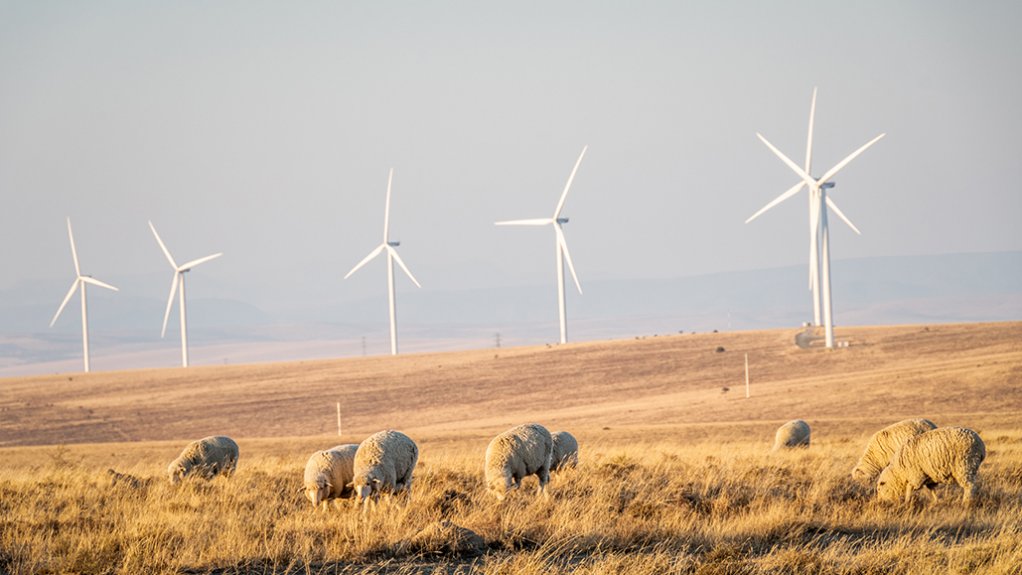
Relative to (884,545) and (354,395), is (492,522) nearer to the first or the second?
(884,545)

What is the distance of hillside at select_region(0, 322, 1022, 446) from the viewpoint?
5419cm

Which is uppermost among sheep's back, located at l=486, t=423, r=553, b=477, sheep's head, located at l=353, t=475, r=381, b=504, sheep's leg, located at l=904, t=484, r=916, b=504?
sheep's back, located at l=486, t=423, r=553, b=477

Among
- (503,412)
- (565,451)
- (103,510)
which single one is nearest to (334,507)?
(103,510)

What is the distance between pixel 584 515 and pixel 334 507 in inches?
172

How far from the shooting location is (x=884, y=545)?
13.4 metres

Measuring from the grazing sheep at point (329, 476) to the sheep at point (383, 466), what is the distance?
→ 0.23m

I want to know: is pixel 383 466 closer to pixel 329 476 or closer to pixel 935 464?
pixel 329 476

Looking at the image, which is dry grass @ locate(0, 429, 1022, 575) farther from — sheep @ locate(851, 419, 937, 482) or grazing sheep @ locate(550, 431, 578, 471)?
grazing sheep @ locate(550, 431, 578, 471)

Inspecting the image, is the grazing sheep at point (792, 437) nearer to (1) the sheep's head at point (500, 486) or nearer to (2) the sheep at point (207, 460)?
(1) the sheep's head at point (500, 486)

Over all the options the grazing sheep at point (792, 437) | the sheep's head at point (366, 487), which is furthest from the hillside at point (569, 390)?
the sheep's head at point (366, 487)

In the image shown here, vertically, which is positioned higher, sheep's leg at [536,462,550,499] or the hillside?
sheep's leg at [536,462,550,499]

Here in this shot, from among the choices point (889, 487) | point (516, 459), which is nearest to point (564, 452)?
point (516, 459)

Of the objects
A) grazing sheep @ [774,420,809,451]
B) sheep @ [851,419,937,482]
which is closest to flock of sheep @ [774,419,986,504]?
sheep @ [851,419,937,482]

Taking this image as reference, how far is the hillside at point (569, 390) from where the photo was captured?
178 ft
